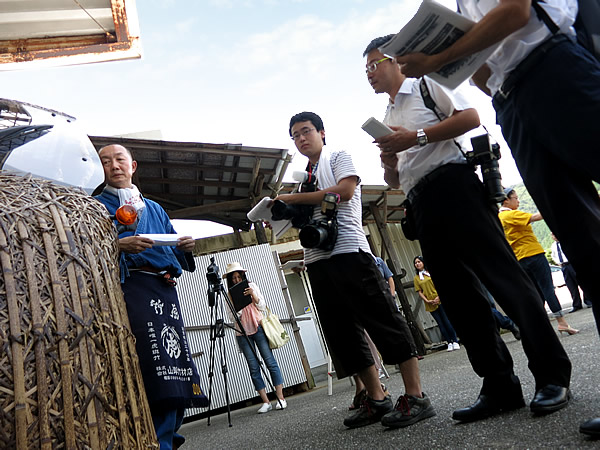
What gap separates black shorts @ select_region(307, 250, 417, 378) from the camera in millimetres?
2506

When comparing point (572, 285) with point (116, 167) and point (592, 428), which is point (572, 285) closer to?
point (592, 428)

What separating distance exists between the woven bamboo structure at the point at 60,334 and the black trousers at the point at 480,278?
1416 mm

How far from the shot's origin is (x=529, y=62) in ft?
4.74

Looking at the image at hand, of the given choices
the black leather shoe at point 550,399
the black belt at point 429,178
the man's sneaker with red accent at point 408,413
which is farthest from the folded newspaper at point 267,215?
the black leather shoe at point 550,399

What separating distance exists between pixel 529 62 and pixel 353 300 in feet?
5.15

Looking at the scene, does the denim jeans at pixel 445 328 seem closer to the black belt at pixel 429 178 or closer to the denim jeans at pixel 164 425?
the black belt at pixel 429 178

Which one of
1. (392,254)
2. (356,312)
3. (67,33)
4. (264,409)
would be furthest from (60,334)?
(392,254)

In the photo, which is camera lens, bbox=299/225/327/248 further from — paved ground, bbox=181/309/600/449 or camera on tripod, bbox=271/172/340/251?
paved ground, bbox=181/309/600/449

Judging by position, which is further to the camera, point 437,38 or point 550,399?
point 550,399

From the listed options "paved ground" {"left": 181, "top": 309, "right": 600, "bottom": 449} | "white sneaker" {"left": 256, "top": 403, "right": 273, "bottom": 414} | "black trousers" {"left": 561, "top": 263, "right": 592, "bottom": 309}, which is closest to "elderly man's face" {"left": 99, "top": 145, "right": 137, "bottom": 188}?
"paved ground" {"left": 181, "top": 309, "right": 600, "bottom": 449}

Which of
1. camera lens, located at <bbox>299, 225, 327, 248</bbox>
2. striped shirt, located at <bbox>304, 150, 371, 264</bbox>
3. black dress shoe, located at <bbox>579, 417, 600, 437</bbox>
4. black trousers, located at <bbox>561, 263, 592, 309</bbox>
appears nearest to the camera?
black dress shoe, located at <bbox>579, 417, 600, 437</bbox>

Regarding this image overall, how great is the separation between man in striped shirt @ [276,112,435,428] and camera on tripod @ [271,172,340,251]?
0.15ft

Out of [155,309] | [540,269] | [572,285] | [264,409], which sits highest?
[155,309]

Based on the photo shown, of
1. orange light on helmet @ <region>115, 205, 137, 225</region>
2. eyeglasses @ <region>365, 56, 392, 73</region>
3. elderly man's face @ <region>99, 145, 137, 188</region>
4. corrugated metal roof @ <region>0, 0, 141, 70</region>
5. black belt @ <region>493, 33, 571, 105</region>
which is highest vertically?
corrugated metal roof @ <region>0, 0, 141, 70</region>
